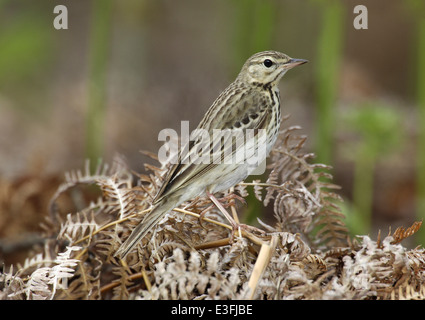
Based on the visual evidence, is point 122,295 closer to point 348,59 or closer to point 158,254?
point 158,254

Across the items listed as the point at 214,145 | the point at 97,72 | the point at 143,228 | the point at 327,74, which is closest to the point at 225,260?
the point at 143,228

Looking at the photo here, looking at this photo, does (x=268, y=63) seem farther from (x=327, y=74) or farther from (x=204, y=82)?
(x=204, y=82)

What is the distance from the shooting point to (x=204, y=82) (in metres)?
6.83

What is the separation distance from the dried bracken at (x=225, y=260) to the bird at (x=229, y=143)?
0.21 feet

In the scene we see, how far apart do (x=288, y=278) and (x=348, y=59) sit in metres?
6.76

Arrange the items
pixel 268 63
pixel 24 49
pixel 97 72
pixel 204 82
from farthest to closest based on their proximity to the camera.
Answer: pixel 24 49 < pixel 204 82 < pixel 97 72 < pixel 268 63

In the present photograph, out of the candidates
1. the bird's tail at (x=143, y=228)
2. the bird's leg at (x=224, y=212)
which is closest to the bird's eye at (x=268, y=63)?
the bird's leg at (x=224, y=212)

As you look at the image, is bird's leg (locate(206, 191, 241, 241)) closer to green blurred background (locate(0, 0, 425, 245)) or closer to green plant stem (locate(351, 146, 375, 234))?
green blurred background (locate(0, 0, 425, 245))

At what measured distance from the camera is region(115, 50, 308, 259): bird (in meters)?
2.41

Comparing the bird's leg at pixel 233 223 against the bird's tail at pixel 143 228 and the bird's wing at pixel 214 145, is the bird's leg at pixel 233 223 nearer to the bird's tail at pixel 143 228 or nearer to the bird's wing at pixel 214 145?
the bird's wing at pixel 214 145

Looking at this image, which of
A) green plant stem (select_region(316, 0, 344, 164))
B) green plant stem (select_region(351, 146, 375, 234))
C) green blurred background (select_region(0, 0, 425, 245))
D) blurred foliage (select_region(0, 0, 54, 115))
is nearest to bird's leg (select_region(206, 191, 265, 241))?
green blurred background (select_region(0, 0, 425, 245))

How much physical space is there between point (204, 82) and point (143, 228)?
4.69 m
